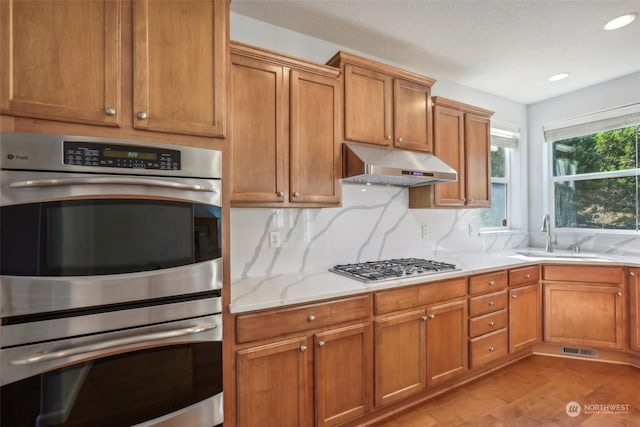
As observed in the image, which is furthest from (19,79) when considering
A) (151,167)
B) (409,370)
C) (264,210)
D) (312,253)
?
(409,370)

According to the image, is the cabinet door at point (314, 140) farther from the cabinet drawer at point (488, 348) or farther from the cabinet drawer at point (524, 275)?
the cabinet drawer at point (524, 275)

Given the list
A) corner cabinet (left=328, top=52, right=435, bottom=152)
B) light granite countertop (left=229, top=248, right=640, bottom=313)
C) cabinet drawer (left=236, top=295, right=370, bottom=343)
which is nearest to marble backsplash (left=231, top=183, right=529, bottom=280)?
light granite countertop (left=229, top=248, right=640, bottom=313)

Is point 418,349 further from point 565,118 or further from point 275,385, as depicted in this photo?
point 565,118

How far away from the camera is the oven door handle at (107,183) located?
109cm

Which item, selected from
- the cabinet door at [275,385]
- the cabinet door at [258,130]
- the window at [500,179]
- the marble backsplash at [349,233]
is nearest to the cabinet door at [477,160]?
the marble backsplash at [349,233]

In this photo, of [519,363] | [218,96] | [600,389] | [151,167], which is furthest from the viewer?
[519,363]

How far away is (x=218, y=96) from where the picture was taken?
145 centimetres

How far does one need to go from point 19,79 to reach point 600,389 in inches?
155

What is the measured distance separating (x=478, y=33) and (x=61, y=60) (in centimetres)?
262

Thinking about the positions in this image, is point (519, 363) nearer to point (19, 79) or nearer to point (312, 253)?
point (312, 253)

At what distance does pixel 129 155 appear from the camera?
1.24m

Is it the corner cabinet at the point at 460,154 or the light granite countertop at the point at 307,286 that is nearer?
the light granite countertop at the point at 307,286

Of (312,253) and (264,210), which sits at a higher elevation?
(264,210)

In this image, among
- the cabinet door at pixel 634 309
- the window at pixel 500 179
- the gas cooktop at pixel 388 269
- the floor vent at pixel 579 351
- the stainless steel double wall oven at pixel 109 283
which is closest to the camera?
the stainless steel double wall oven at pixel 109 283
